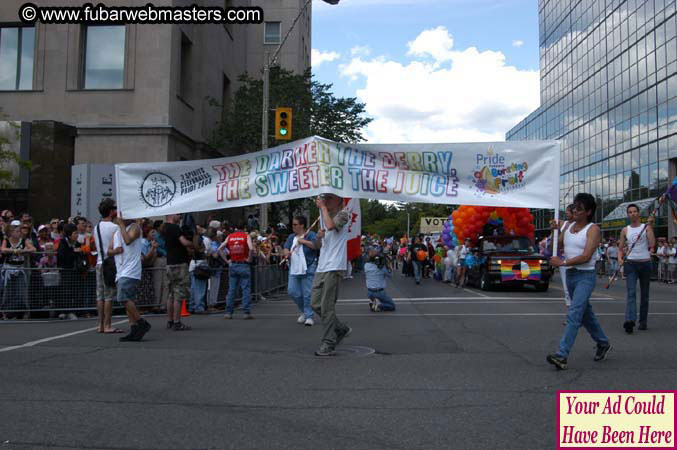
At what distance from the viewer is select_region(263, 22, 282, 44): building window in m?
54.9

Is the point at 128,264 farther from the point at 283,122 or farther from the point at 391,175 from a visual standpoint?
the point at 283,122

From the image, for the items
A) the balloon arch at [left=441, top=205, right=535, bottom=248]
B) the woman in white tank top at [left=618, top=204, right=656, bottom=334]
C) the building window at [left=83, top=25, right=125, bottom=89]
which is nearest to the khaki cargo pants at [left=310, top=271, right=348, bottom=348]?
the woman in white tank top at [left=618, top=204, right=656, bottom=334]

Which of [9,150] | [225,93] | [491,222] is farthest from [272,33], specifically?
[491,222]

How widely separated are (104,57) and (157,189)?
1744cm

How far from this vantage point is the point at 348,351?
810 cm

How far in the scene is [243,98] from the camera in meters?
31.4

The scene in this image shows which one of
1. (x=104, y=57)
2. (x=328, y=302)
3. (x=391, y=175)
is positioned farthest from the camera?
(x=104, y=57)

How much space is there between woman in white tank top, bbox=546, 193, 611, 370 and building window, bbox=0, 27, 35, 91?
2357 centimetres

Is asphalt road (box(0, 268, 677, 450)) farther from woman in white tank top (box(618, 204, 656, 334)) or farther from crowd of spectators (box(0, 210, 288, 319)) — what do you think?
crowd of spectators (box(0, 210, 288, 319))

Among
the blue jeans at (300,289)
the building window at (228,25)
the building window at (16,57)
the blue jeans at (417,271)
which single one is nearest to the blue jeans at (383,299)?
the blue jeans at (300,289)

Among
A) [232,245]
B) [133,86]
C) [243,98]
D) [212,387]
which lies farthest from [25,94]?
[212,387]

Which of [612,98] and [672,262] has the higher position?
[612,98]

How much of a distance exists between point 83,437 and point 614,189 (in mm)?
48564

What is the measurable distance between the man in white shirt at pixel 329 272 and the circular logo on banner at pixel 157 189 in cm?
301
